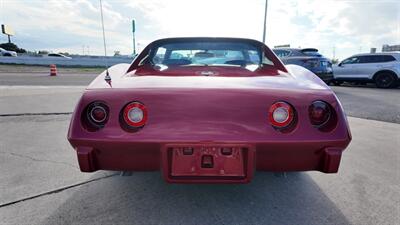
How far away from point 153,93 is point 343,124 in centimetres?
121

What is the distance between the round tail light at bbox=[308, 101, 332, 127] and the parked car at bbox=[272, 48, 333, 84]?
8.51 meters

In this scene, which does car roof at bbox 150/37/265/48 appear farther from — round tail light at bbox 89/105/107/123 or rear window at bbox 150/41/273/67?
round tail light at bbox 89/105/107/123

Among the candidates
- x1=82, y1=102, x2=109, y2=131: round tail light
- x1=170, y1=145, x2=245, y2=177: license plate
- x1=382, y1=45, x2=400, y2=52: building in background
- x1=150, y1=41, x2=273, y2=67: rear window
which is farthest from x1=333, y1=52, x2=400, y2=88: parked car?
x1=382, y1=45, x2=400, y2=52: building in background

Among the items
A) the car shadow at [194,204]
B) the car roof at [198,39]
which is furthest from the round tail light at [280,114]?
the car roof at [198,39]

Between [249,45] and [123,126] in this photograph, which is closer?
[123,126]

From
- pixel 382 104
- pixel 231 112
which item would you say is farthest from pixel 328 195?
pixel 382 104

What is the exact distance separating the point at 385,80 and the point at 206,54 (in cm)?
1126

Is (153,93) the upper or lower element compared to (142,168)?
upper

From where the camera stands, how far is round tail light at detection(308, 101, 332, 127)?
5.79 feet

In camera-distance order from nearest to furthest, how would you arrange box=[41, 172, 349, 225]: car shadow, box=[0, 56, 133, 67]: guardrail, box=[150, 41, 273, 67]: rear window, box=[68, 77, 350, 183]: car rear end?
box=[68, 77, 350, 183]: car rear end
box=[41, 172, 349, 225]: car shadow
box=[150, 41, 273, 67]: rear window
box=[0, 56, 133, 67]: guardrail

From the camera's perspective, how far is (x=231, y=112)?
169cm

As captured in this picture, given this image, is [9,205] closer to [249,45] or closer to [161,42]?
[161,42]

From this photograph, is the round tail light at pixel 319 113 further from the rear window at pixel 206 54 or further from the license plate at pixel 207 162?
the rear window at pixel 206 54

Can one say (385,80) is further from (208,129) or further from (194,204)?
(208,129)
